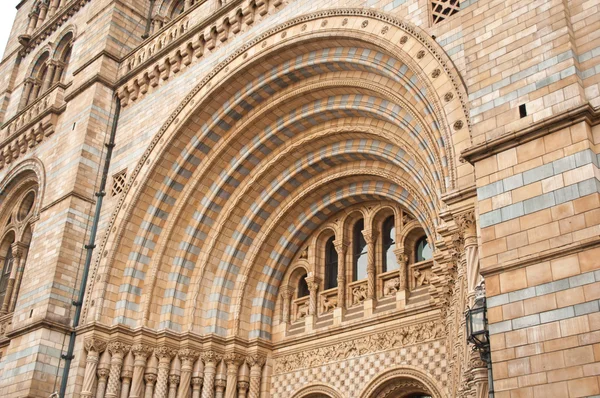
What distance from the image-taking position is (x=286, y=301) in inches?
615

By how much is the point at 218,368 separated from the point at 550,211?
30.7 ft

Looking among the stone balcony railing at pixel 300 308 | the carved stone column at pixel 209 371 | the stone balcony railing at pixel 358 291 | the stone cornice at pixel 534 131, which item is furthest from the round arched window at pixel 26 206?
the stone cornice at pixel 534 131

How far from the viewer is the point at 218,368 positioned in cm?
1469

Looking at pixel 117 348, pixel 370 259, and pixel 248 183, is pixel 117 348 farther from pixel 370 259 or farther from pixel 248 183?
pixel 370 259

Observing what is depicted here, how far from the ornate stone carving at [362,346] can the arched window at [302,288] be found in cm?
152

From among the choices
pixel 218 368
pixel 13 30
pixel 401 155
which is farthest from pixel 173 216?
pixel 13 30

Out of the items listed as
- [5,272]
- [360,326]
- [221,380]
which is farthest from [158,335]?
[5,272]

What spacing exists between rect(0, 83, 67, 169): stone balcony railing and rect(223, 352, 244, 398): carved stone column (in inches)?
338

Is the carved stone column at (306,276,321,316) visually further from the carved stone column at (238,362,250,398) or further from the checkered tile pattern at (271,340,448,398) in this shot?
the carved stone column at (238,362,250,398)

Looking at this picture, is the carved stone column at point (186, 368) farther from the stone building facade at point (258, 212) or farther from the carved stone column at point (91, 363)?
the carved stone column at point (91, 363)

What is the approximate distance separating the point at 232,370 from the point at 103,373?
8.63 feet

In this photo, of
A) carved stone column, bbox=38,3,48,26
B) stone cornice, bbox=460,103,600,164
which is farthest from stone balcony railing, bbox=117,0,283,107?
carved stone column, bbox=38,3,48,26

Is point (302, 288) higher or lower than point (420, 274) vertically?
higher

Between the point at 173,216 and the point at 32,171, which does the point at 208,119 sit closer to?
the point at 173,216
